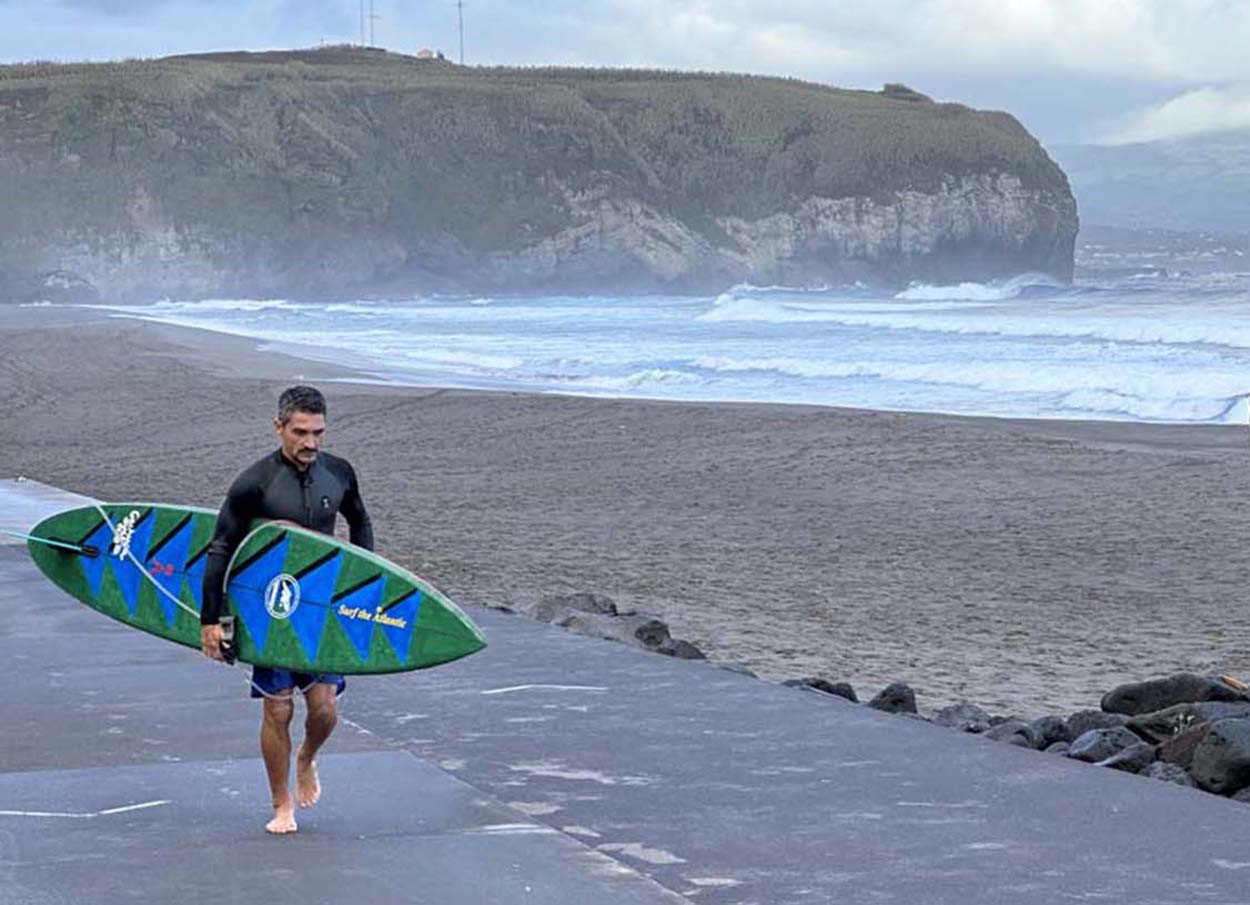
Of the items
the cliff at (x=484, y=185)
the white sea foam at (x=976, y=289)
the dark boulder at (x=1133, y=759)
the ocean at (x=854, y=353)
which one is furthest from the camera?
the cliff at (x=484, y=185)

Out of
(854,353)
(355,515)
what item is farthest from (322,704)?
(854,353)

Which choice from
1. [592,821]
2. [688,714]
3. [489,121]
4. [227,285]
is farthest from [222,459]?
[489,121]

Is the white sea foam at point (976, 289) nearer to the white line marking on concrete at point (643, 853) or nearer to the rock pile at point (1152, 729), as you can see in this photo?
the rock pile at point (1152, 729)

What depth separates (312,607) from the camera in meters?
5.84

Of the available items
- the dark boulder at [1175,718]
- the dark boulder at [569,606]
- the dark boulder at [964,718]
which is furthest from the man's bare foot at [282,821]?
the dark boulder at [569,606]

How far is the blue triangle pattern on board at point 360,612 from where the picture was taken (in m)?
5.87

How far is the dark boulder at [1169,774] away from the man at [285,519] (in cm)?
264

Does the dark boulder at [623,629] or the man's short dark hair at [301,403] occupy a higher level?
the man's short dark hair at [301,403]

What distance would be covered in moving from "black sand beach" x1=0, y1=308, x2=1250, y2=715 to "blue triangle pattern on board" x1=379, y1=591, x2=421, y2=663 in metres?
4.14

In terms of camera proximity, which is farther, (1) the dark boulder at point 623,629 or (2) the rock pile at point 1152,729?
(1) the dark boulder at point 623,629

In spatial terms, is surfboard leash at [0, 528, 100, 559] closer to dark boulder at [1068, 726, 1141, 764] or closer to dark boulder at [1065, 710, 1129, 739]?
dark boulder at [1068, 726, 1141, 764]

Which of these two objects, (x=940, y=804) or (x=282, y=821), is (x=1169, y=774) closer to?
(x=940, y=804)

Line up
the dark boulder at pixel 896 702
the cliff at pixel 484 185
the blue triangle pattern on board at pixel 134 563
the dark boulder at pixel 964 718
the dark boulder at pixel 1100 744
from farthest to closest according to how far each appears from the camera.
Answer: the cliff at pixel 484 185 → the dark boulder at pixel 896 702 → the dark boulder at pixel 964 718 → the dark boulder at pixel 1100 744 → the blue triangle pattern on board at pixel 134 563

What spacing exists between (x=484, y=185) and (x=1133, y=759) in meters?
115
